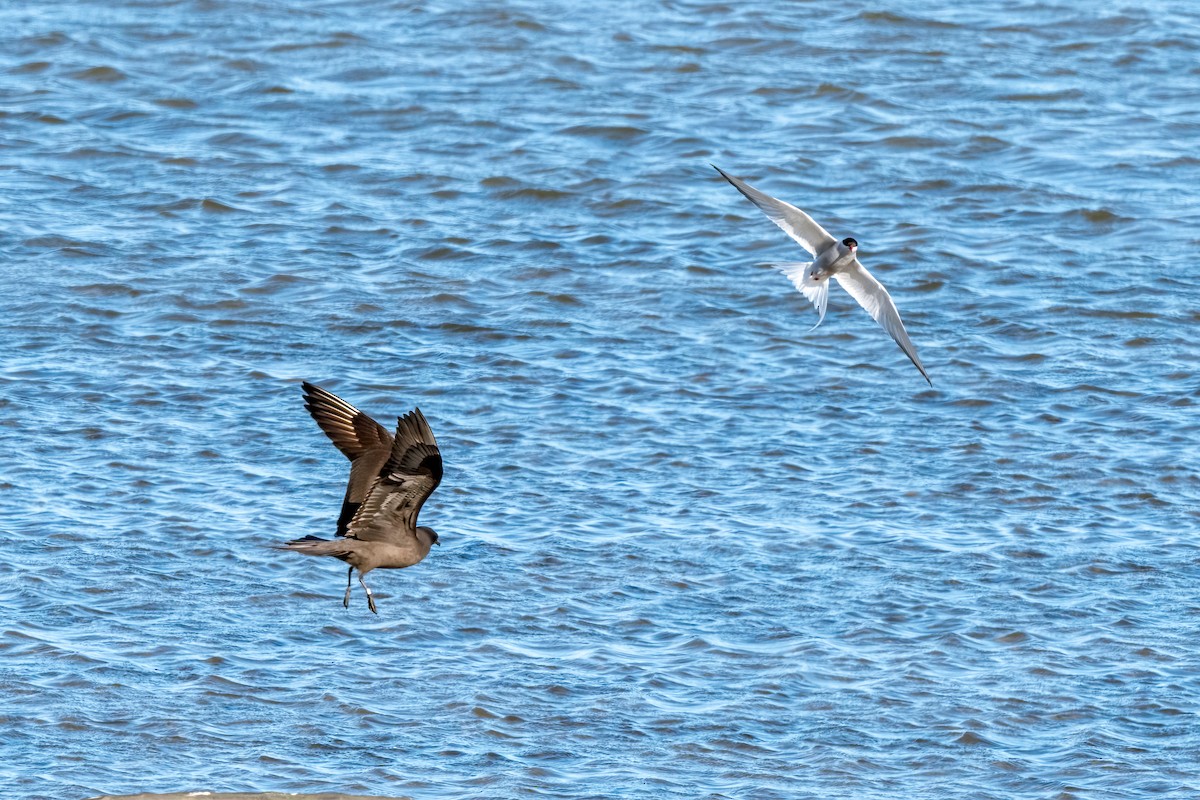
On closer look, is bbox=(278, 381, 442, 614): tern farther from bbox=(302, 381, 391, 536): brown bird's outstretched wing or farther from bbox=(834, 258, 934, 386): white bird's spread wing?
bbox=(834, 258, 934, 386): white bird's spread wing

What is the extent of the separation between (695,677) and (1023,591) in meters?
1.92

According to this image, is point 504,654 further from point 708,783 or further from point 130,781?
point 130,781

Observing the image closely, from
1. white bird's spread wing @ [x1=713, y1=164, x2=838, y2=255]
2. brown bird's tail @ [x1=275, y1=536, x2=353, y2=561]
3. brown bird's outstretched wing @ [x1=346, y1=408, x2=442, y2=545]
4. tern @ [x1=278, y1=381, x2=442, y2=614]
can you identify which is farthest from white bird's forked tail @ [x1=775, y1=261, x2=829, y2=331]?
brown bird's tail @ [x1=275, y1=536, x2=353, y2=561]

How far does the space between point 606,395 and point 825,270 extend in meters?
2.23

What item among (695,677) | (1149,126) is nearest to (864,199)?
(1149,126)

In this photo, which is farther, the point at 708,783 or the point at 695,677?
the point at 695,677

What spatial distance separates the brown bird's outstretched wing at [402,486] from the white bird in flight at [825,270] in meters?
2.81

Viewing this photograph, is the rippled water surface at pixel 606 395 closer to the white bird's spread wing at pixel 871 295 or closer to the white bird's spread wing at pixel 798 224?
the white bird's spread wing at pixel 871 295

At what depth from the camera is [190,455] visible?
10.5m

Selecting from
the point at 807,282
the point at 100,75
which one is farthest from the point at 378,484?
the point at 100,75

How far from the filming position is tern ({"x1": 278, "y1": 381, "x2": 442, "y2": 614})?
700cm

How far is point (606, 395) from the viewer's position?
37.9ft

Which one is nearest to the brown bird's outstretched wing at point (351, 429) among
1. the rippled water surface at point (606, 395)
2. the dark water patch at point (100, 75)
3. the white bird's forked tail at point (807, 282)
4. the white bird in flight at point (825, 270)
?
the rippled water surface at point (606, 395)

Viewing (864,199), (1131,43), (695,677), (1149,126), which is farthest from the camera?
(1131,43)
